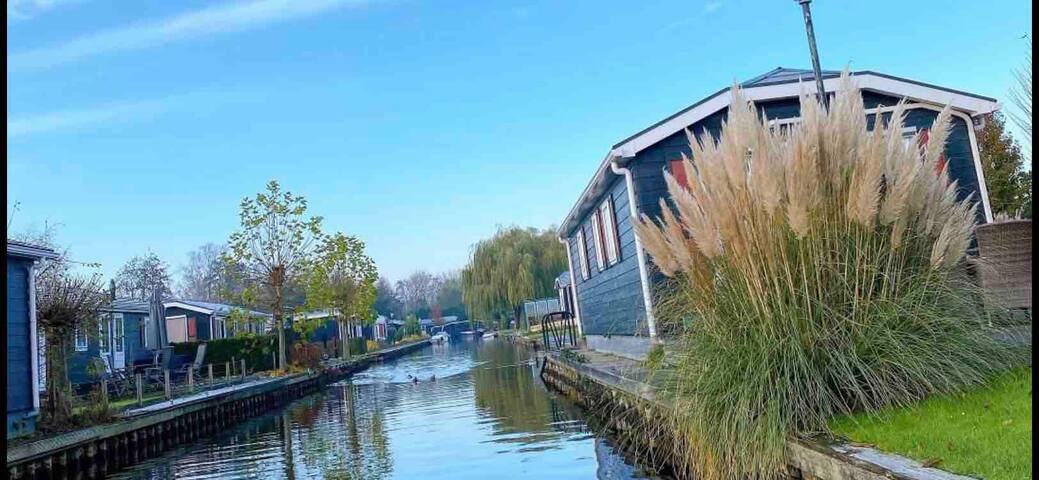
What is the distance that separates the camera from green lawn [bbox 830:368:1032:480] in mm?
3221

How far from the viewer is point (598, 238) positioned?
1441cm

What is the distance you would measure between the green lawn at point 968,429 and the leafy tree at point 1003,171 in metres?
18.2

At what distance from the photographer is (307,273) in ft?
76.6

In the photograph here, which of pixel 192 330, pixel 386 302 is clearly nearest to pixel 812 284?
pixel 192 330

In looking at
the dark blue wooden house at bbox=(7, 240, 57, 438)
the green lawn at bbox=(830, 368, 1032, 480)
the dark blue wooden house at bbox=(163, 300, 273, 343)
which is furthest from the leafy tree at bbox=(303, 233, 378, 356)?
the green lawn at bbox=(830, 368, 1032, 480)

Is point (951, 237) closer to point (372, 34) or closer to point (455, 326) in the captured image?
point (372, 34)

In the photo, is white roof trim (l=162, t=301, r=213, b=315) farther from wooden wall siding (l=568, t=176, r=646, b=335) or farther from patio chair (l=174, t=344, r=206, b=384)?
wooden wall siding (l=568, t=176, r=646, b=335)

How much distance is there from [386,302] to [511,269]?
35604 millimetres

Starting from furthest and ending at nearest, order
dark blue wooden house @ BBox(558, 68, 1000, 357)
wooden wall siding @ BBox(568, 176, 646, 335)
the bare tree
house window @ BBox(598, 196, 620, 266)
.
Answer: the bare tree, house window @ BBox(598, 196, 620, 266), wooden wall siding @ BBox(568, 176, 646, 335), dark blue wooden house @ BBox(558, 68, 1000, 357)

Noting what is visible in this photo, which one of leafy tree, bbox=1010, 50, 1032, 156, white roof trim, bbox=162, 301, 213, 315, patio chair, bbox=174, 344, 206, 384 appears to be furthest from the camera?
white roof trim, bbox=162, 301, 213, 315

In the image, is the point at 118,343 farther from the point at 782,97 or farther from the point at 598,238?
the point at 782,97

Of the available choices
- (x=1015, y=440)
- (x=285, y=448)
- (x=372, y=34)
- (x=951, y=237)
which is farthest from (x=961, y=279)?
(x=372, y=34)

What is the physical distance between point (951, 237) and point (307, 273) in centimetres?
2097

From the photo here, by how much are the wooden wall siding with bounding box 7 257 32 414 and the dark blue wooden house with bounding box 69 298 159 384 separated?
Result: 27.0 ft
